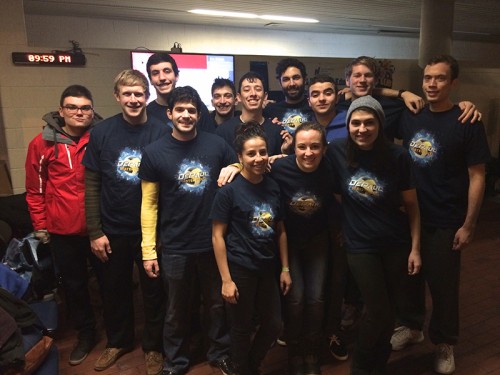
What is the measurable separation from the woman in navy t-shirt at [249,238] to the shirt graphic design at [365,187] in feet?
1.25

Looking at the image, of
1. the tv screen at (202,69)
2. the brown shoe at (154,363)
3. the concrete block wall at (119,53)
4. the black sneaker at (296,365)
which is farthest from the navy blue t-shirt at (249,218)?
the tv screen at (202,69)

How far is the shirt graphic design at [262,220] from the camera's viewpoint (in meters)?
1.93

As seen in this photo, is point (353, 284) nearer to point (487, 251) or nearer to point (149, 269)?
point (149, 269)

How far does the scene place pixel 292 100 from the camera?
2.54m

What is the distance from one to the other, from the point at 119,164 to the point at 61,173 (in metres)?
0.47

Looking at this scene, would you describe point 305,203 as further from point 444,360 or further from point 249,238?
point 444,360

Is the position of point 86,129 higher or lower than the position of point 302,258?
higher

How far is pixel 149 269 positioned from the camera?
6.91ft

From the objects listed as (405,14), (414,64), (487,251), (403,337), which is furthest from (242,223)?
(405,14)

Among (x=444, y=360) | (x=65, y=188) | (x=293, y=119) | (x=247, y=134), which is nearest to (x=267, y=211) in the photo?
(x=247, y=134)

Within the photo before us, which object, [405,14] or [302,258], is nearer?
[302,258]

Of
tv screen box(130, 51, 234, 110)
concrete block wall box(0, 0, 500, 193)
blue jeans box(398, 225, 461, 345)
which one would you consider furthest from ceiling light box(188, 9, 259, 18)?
blue jeans box(398, 225, 461, 345)

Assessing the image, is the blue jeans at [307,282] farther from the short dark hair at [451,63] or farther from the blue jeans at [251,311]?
the short dark hair at [451,63]

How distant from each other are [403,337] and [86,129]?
2.38 meters
